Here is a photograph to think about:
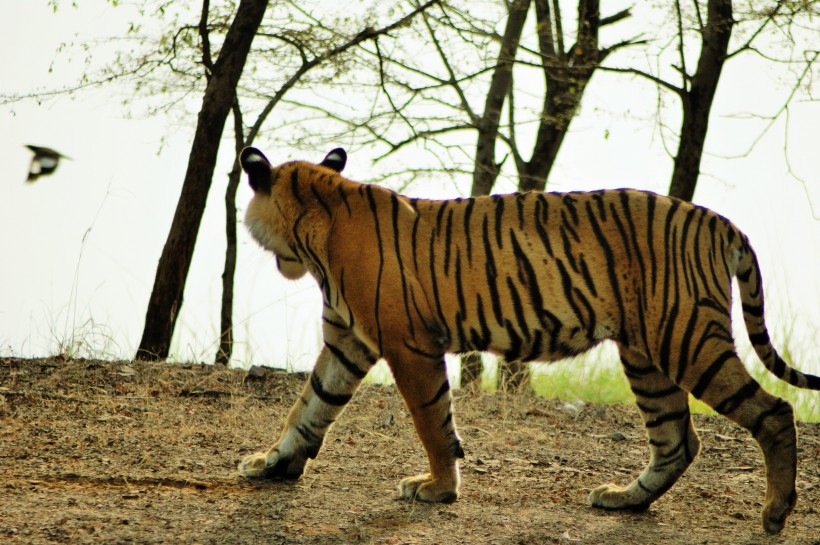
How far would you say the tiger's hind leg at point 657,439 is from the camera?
4875mm

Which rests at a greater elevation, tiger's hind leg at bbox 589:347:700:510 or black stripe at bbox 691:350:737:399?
black stripe at bbox 691:350:737:399

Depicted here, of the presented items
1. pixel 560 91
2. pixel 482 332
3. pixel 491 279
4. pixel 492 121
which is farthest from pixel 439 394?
pixel 560 91

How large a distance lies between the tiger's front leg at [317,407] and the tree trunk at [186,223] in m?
3.72

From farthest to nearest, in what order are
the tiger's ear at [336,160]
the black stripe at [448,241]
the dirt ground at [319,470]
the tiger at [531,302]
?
the tiger's ear at [336,160]
the black stripe at [448,241]
the tiger at [531,302]
the dirt ground at [319,470]

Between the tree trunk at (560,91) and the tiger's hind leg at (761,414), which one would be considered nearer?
the tiger's hind leg at (761,414)

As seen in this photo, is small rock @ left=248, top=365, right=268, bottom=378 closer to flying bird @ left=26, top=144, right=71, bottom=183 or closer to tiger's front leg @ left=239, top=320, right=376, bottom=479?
flying bird @ left=26, top=144, right=71, bottom=183

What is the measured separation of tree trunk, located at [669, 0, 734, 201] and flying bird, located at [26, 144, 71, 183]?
5.43m

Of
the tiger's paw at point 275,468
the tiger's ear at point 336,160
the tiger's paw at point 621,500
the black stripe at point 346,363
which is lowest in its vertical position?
the tiger's paw at point 621,500

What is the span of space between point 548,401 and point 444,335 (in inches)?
157

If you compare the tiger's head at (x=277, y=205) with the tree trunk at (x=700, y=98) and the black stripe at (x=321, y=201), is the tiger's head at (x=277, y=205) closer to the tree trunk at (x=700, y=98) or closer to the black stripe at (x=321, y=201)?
the black stripe at (x=321, y=201)

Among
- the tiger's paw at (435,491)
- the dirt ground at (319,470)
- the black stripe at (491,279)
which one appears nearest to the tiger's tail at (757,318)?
the dirt ground at (319,470)

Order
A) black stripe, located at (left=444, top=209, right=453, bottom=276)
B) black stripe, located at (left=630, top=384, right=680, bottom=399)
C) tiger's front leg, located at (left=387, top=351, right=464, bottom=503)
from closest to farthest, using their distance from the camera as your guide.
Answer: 1. tiger's front leg, located at (left=387, top=351, right=464, bottom=503)
2. black stripe, located at (left=444, top=209, right=453, bottom=276)
3. black stripe, located at (left=630, top=384, right=680, bottom=399)

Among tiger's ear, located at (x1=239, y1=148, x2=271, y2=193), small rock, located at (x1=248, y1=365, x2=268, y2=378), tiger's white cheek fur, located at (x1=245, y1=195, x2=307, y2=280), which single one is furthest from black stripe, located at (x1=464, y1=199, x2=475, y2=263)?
small rock, located at (x1=248, y1=365, x2=268, y2=378)

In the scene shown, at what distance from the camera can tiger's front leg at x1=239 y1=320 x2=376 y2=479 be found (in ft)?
16.6
